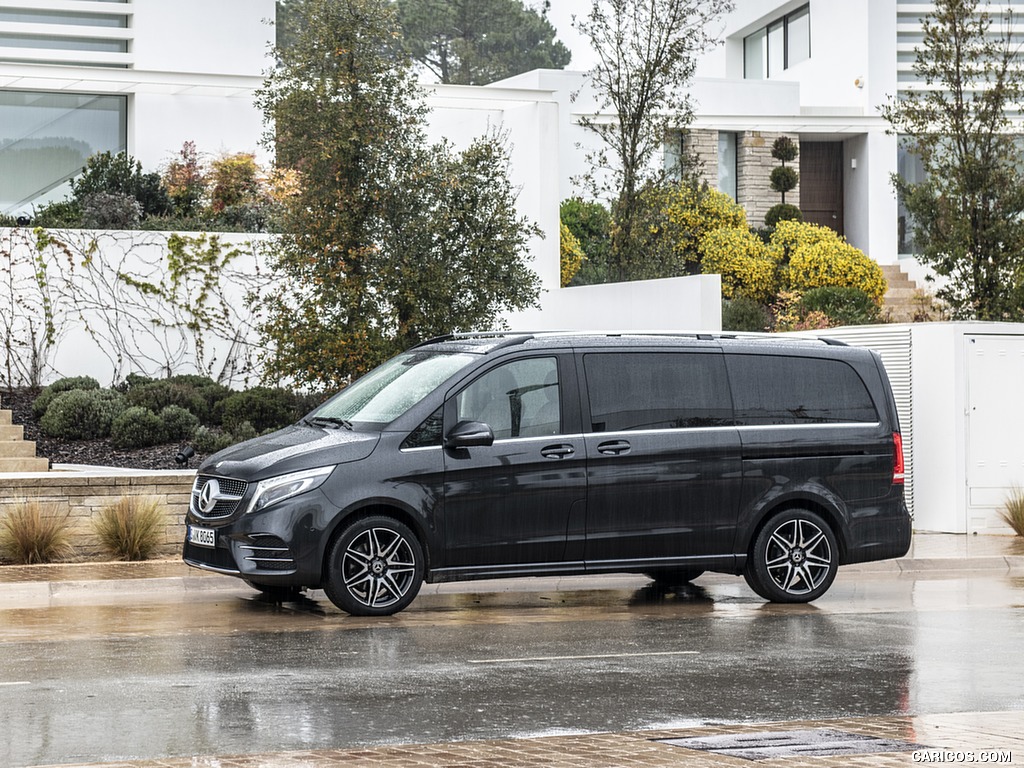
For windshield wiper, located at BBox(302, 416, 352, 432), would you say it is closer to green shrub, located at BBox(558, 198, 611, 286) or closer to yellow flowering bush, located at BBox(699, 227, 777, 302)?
yellow flowering bush, located at BBox(699, 227, 777, 302)

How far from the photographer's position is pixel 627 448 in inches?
484

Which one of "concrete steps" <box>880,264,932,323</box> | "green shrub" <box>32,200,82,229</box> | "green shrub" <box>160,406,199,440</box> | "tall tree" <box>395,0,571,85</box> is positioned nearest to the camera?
"green shrub" <box>160,406,199,440</box>

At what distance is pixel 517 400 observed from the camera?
12180mm

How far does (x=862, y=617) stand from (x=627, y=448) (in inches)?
93.3

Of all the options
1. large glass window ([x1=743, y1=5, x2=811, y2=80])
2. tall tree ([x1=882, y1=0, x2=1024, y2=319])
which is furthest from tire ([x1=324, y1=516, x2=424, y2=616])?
large glass window ([x1=743, y1=5, x2=811, y2=80])

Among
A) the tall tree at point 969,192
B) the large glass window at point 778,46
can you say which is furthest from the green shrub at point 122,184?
the large glass window at point 778,46

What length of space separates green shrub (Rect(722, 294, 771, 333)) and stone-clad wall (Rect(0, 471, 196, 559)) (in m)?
15.7

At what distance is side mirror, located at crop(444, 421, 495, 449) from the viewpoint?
11672 millimetres

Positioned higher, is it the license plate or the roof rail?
the roof rail

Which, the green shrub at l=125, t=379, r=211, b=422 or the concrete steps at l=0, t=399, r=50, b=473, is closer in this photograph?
the concrete steps at l=0, t=399, r=50, b=473

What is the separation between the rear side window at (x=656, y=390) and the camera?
12.4 m

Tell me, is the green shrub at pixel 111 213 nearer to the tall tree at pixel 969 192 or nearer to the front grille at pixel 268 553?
the tall tree at pixel 969 192

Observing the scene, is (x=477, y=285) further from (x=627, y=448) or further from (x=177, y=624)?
(x=177, y=624)

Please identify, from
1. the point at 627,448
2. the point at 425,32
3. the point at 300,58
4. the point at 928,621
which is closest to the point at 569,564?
the point at 627,448
